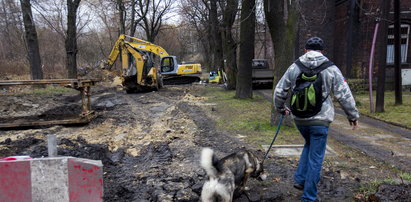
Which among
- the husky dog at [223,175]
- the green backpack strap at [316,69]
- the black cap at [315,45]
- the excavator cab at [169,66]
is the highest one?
the excavator cab at [169,66]

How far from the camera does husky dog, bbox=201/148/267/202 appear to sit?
3.46 metres

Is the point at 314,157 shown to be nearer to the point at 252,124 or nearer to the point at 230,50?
the point at 252,124

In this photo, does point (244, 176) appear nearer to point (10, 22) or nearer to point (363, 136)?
point (363, 136)

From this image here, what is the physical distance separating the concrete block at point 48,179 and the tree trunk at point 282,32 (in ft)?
18.7

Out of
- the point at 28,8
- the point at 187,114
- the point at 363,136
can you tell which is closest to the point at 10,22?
the point at 28,8

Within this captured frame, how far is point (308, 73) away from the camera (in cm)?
361

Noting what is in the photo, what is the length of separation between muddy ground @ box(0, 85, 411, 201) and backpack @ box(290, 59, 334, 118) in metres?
1.27

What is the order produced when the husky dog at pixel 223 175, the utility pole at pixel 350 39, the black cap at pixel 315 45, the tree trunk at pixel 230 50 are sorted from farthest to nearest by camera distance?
the tree trunk at pixel 230 50 < the utility pole at pixel 350 39 < the black cap at pixel 315 45 < the husky dog at pixel 223 175

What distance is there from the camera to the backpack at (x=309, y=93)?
3.54 metres

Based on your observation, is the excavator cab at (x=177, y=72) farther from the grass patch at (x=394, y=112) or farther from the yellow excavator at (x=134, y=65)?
the grass patch at (x=394, y=112)

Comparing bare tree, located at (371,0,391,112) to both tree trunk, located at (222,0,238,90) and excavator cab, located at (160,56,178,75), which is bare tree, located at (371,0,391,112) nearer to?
tree trunk, located at (222,0,238,90)

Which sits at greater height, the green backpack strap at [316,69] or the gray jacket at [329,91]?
the green backpack strap at [316,69]

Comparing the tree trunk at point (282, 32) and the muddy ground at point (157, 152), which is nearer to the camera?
the muddy ground at point (157, 152)

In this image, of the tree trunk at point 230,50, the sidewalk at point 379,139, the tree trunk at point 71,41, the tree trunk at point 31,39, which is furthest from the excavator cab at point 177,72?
the sidewalk at point 379,139
